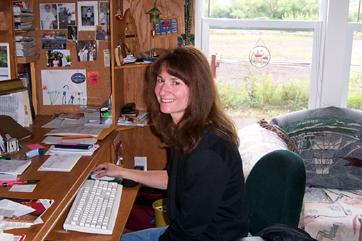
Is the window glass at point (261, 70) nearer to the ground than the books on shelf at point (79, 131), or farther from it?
farther from it

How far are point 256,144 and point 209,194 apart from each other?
1.13m

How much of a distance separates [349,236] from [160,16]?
5.54 ft

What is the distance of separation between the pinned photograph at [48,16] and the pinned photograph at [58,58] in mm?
150

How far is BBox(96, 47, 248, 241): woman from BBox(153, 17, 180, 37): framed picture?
1215 mm

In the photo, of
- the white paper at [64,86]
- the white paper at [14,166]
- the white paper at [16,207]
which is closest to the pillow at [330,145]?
the white paper at [64,86]

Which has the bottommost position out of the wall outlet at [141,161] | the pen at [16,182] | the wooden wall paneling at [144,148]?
the wall outlet at [141,161]

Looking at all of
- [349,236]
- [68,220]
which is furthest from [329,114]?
[68,220]

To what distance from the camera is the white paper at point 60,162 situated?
1.76 meters

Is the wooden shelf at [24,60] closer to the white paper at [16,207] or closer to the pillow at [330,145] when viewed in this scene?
the white paper at [16,207]

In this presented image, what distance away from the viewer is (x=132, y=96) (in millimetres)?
2883

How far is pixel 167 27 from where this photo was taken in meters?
2.78

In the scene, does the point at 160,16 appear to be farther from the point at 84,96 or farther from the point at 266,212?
the point at 266,212

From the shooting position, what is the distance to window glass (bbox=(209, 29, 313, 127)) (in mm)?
2953

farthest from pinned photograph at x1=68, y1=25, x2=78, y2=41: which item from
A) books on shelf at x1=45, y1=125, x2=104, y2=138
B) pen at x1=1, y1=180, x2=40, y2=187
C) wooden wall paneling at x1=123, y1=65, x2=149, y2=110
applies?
pen at x1=1, y1=180, x2=40, y2=187
